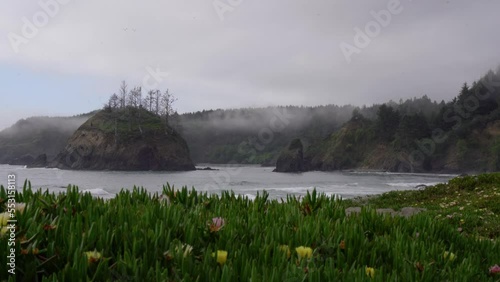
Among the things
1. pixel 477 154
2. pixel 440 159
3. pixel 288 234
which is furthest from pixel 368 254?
pixel 440 159

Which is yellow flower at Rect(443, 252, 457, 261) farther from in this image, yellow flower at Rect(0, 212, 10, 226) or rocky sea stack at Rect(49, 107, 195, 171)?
rocky sea stack at Rect(49, 107, 195, 171)

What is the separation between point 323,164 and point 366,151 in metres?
17.0

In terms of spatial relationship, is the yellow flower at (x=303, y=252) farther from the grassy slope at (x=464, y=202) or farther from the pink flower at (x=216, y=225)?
the grassy slope at (x=464, y=202)

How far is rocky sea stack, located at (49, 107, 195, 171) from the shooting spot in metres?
130

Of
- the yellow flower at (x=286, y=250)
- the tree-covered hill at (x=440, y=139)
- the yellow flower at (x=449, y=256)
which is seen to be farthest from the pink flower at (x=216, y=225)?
the tree-covered hill at (x=440, y=139)

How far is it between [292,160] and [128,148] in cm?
5741

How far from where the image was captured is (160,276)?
199cm

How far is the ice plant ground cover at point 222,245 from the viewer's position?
216 cm

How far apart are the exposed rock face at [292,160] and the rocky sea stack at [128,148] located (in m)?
34.5

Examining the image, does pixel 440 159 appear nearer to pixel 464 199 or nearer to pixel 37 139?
pixel 464 199

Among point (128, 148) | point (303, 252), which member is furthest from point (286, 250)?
point (128, 148)

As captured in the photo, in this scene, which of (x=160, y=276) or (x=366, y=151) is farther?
(x=366, y=151)

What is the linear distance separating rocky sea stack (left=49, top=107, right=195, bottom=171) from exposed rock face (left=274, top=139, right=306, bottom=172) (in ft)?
113

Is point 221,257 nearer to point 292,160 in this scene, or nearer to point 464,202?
point 464,202
